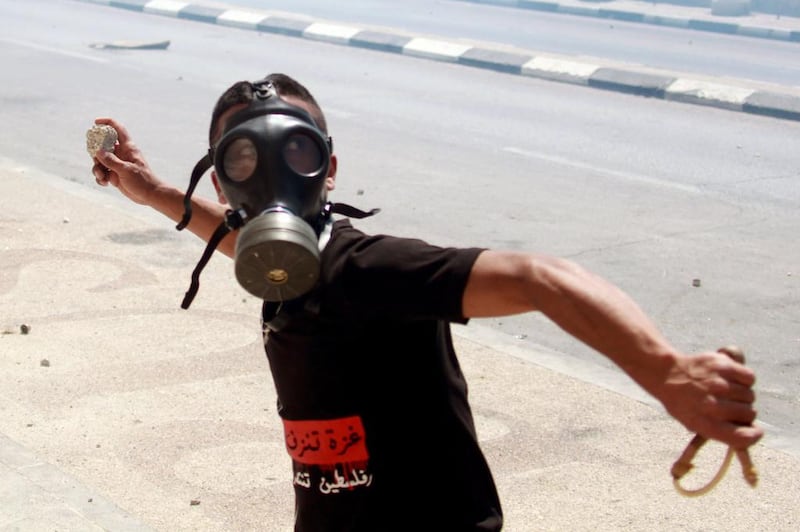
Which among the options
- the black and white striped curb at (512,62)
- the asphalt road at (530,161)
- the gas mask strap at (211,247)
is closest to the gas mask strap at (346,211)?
the gas mask strap at (211,247)

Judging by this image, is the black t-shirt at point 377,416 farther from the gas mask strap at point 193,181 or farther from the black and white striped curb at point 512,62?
the black and white striped curb at point 512,62

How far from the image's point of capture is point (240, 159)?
89.0 inches

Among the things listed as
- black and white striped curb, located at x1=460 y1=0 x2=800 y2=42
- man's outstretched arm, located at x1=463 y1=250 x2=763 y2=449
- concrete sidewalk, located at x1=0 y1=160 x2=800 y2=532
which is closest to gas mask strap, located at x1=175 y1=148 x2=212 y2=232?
man's outstretched arm, located at x1=463 y1=250 x2=763 y2=449

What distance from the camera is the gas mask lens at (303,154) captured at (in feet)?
7.36

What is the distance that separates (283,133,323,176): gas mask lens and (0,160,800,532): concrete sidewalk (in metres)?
2.47

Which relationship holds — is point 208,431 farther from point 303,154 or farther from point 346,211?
point 303,154

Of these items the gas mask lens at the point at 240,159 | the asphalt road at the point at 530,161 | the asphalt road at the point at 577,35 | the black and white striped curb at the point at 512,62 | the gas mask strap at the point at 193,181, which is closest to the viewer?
the gas mask lens at the point at 240,159

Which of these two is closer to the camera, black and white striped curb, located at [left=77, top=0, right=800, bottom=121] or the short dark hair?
the short dark hair

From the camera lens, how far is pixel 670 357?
184 cm

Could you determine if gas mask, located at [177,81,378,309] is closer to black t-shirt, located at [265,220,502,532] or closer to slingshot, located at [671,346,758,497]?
black t-shirt, located at [265,220,502,532]

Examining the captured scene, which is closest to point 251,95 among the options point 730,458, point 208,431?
point 730,458

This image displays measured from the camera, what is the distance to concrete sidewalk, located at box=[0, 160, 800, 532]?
182 inches

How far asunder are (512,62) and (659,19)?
9.38 metres

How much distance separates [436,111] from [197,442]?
969 centimetres
